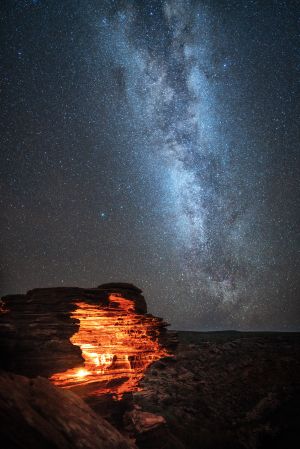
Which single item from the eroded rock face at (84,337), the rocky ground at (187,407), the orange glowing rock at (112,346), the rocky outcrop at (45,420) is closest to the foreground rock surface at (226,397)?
the rocky ground at (187,407)

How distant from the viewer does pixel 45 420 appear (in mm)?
6465

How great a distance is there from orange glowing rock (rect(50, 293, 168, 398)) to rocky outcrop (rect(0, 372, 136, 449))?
2.08 metres

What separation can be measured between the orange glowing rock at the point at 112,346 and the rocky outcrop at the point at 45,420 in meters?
2.08

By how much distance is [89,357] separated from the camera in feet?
37.2

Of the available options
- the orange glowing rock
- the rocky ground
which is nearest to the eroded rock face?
the orange glowing rock

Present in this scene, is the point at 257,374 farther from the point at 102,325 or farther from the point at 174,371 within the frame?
the point at 102,325

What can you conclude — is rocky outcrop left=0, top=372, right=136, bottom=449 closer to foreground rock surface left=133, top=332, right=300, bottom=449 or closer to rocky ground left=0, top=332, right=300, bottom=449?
rocky ground left=0, top=332, right=300, bottom=449

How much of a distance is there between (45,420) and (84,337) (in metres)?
4.74

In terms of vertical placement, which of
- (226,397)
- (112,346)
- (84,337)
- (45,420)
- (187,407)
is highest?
(84,337)

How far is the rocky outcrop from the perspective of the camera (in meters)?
5.62

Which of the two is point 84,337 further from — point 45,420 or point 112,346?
point 45,420

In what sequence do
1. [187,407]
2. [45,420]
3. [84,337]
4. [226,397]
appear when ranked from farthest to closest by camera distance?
1. [226,397]
2. [187,407]
3. [84,337]
4. [45,420]

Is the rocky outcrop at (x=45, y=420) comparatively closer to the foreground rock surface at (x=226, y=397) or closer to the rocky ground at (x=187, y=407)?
the rocky ground at (x=187, y=407)

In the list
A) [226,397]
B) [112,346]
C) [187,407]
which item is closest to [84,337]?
[112,346]
